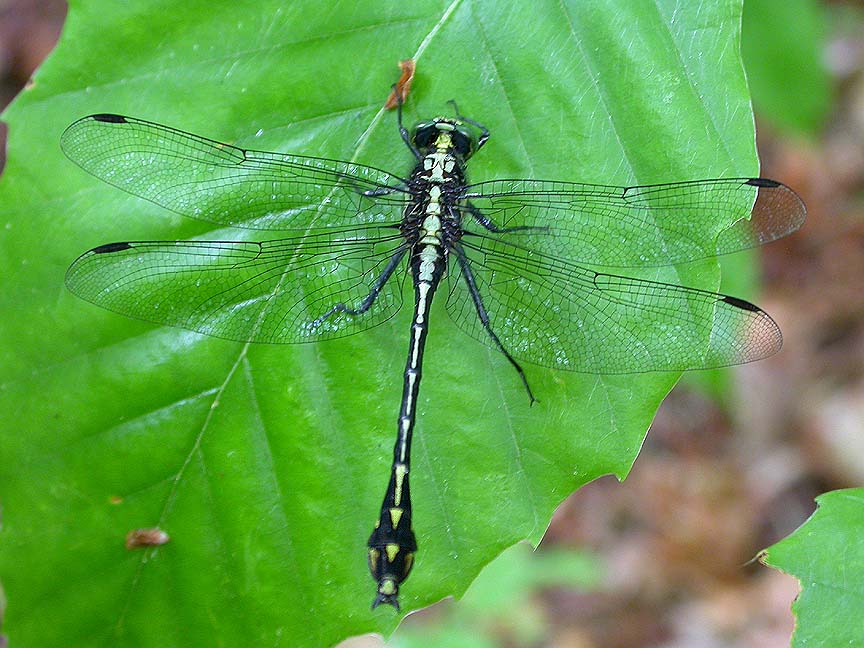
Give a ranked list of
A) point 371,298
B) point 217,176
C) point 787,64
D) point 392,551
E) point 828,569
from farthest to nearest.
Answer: point 787,64
point 371,298
point 217,176
point 392,551
point 828,569

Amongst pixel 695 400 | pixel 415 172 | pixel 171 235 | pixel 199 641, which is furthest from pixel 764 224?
pixel 695 400

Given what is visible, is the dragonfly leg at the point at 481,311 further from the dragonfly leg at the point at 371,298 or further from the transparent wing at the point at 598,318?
the dragonfly leg at the point at 371,298

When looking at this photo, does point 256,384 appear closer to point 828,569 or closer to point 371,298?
point 371,298

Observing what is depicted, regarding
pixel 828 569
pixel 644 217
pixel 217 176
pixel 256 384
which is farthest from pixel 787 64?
pixel 256 384

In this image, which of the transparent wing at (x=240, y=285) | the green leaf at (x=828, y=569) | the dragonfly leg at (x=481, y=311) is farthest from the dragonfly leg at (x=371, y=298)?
the green leaf at (x=828, y=569)

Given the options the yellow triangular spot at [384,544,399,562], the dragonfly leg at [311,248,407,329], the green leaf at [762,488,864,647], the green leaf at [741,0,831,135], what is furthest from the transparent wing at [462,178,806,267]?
the green leaf at [741,0,831,135]

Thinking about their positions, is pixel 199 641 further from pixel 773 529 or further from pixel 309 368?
pixel 773 529

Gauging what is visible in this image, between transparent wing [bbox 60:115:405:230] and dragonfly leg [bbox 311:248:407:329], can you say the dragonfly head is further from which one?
dragonfly leg [bbox 311:248:407:329]
